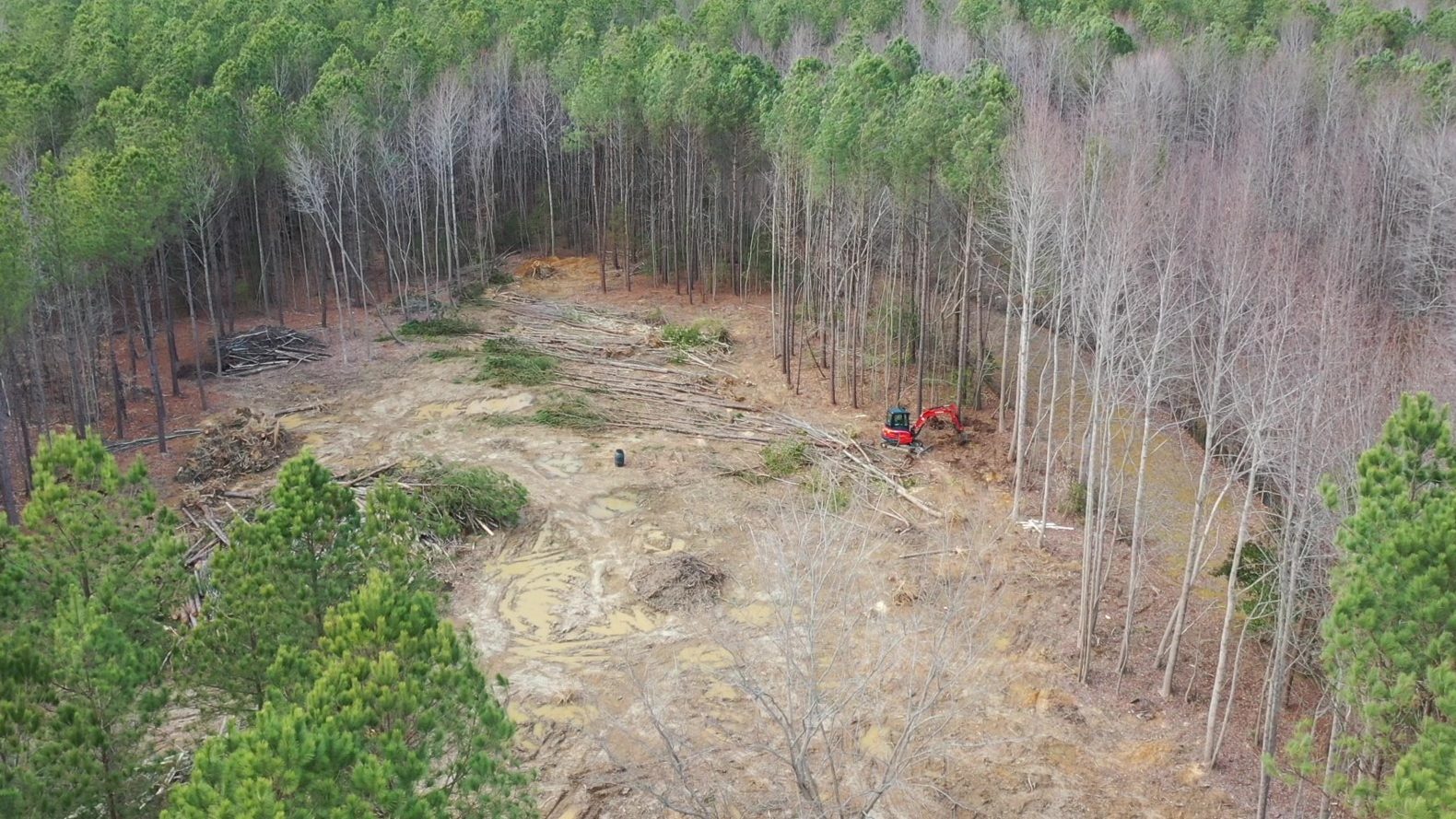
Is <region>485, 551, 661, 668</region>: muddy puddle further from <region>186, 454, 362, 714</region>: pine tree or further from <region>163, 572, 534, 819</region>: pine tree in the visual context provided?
<region>163, 572, 534, 819</region>: pine tree

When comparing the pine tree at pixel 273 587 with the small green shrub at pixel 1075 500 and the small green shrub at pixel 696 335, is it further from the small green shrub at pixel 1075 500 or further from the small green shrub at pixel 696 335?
the small green shrub at pixel 696 335

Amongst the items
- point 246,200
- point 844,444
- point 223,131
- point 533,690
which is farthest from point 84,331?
point 844,444

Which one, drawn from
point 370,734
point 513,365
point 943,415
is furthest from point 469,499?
point 370,734

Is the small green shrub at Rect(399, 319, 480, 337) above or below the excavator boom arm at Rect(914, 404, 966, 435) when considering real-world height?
above

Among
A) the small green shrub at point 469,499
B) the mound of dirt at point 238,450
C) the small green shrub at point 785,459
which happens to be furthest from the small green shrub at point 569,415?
the mound of dirt at point 238,450

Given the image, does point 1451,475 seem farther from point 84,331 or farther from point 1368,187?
point 84,331

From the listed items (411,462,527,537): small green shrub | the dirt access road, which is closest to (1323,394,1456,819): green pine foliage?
the dirt access road

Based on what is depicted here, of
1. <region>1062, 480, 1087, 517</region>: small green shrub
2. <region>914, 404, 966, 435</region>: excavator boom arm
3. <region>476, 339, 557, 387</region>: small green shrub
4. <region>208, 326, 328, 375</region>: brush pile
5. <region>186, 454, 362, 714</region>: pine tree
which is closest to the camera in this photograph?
<region>186, 454, 362, 714</region>: pine tree
